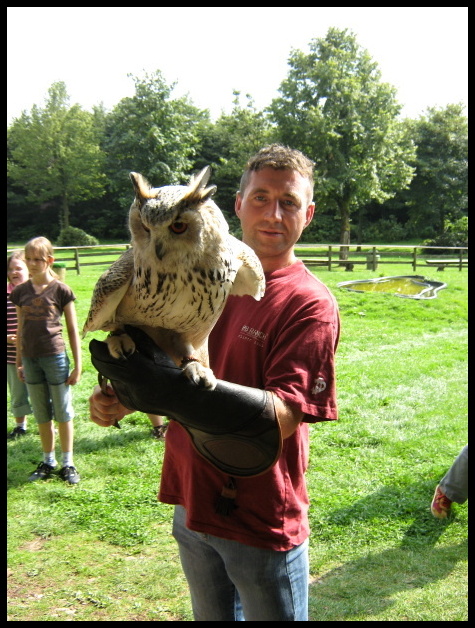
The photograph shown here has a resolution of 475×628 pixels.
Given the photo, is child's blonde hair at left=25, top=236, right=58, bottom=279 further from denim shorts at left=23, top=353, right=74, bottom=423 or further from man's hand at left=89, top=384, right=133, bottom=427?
man's hand at left=89, top=384, right=133, bottom=427

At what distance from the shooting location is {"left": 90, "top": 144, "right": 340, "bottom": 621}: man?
1.75 meters

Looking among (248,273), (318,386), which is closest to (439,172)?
(248,273)

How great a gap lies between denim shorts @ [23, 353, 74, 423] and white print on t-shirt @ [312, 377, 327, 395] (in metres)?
3.51

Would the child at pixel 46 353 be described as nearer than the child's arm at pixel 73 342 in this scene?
Yes

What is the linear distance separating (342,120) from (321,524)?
26210 millimetres

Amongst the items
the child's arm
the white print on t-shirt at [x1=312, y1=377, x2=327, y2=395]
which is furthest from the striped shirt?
the white print on t-shirt at [x1=312, y1=377, x2=327, y2=395]

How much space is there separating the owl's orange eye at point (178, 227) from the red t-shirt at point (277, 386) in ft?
1.33

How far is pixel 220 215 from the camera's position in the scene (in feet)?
6.44

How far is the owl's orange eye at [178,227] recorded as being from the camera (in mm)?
1827

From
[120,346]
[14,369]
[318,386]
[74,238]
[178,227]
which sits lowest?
[14,369]

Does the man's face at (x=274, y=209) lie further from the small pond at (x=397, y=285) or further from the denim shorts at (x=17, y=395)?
the small pond at (x=397, y=285)

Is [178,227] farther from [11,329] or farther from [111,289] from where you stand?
[11,329]

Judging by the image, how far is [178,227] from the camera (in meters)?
1.83

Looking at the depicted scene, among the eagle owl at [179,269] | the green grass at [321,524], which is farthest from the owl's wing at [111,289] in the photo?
the green grass at [321,524]
